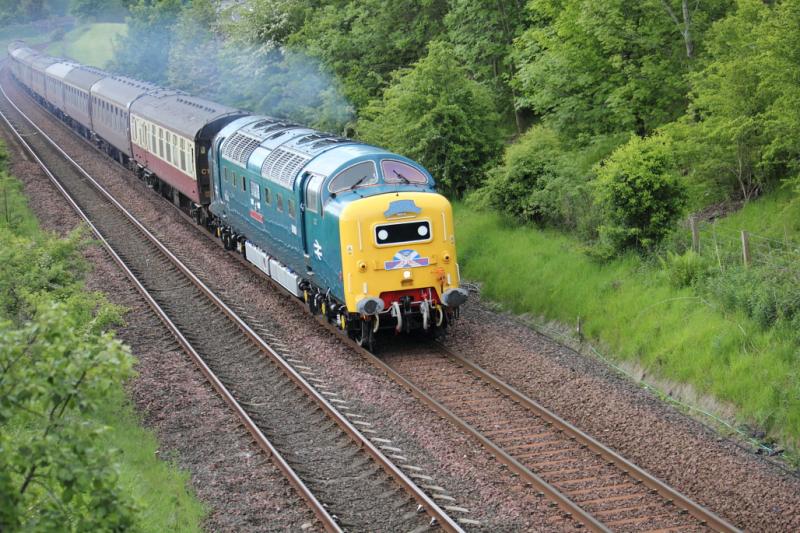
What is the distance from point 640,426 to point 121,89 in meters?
32.8

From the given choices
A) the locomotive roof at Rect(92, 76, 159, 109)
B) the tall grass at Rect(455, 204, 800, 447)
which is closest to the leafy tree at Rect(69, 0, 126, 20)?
the locomotive roof at Rect(92, 76, 159, 109)

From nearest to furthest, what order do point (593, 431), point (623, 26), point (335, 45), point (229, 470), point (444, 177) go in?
point (229, 470)
point (593, 431)
point (623, 26)
point (444, 177)
point (335, 45)

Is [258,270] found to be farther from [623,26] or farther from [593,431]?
[593,431]

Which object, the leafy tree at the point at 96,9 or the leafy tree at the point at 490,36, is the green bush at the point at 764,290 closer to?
the leafy tree at the point at 490,36

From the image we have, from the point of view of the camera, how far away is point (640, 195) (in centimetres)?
1864

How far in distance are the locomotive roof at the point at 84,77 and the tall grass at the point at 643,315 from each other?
97.0ft

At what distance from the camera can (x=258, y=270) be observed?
24.9m

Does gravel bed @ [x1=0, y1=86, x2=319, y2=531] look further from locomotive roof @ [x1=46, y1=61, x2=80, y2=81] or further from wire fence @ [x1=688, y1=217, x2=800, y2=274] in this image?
locomotive roof @ [x1=46, y1=61, x2=80, y2=81]

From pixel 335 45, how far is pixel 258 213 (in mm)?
17119

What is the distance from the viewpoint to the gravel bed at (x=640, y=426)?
1173 centimetres

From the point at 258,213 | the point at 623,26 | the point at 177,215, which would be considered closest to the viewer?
the point at 258,213

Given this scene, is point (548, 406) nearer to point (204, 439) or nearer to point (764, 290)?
point (764, 290)

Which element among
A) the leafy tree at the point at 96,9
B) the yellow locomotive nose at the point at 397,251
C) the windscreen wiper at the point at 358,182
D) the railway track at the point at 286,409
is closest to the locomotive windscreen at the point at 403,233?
the yellow locomotive nose at the point at 397,251

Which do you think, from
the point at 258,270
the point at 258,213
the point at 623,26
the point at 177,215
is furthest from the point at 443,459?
the point at 177,215
